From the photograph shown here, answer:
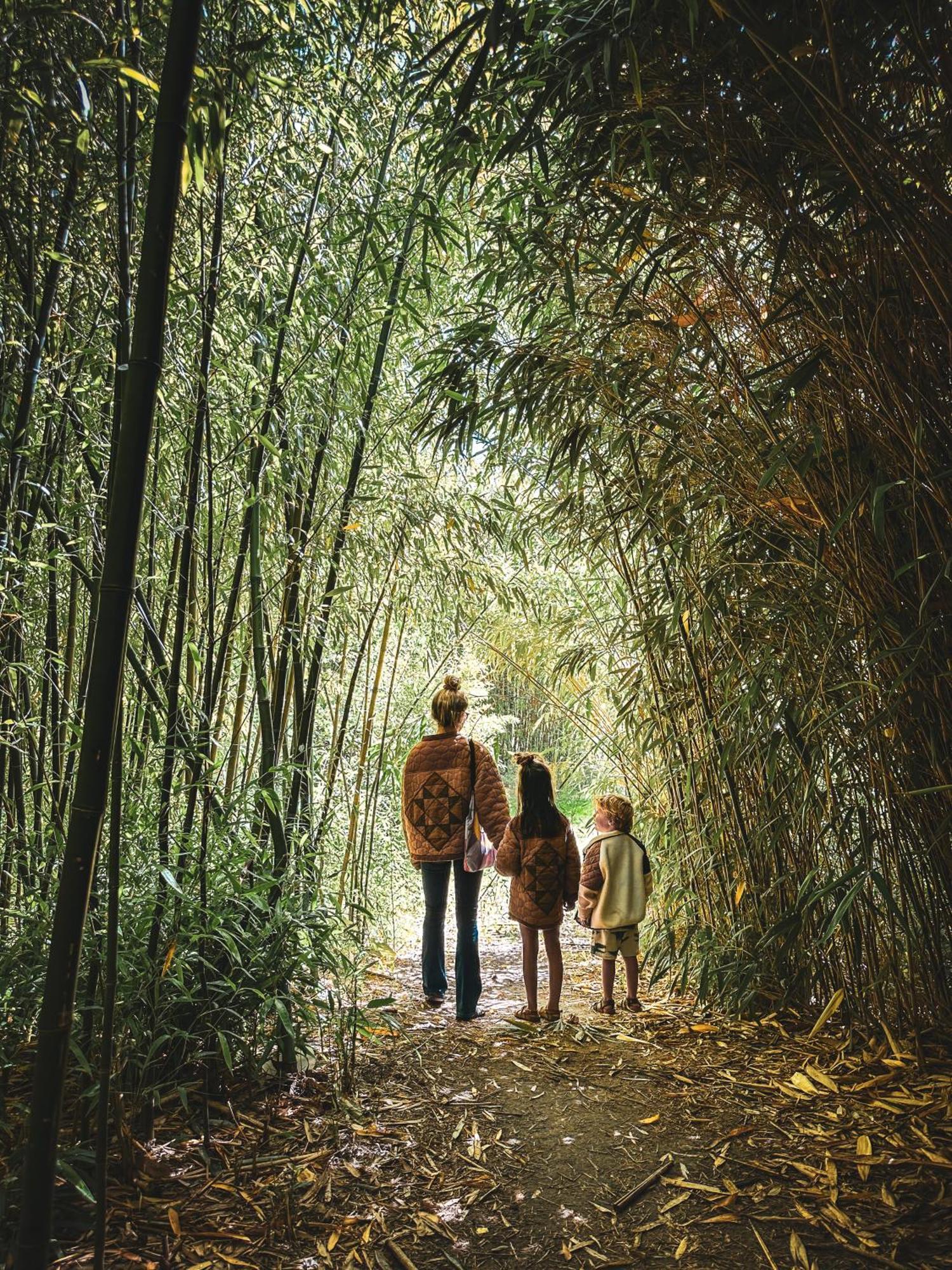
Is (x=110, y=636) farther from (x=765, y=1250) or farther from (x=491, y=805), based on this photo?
(x=491, y=805)

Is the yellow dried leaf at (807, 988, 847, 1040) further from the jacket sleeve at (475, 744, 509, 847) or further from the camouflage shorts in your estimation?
the jacket sleeve at (475, 744, 509, 847)

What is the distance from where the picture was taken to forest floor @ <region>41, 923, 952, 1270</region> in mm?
1417

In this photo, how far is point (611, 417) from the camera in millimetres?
2402

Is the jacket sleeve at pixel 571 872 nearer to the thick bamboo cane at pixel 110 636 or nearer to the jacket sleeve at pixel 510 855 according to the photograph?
the jacket sleeve at pixel 510 855

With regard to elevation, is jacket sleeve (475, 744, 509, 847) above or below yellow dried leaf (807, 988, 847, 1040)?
above

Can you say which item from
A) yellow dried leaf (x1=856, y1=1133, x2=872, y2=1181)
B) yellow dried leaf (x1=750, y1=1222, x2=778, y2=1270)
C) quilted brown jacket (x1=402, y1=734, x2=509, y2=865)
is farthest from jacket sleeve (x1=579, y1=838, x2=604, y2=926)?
yellow dried leaf (x1=750, y1=1222, x2=778, y2=1270)

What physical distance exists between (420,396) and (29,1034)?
193cm

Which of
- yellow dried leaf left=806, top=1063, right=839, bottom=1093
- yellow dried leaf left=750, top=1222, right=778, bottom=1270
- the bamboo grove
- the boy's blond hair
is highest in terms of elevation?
the bamboo grove

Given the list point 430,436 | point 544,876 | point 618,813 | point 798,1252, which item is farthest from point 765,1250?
point 430,436

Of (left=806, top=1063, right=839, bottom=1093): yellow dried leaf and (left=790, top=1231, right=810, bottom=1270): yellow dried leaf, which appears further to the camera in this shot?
(left=806, top=1063, right=839, bottom=1093): yellow dried leaf

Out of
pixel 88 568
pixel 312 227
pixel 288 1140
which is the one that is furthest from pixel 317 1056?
pixel 312 227

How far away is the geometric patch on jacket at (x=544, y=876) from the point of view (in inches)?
108

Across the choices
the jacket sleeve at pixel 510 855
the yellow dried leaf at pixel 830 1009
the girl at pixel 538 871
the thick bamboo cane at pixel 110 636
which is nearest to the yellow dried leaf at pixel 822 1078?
the yellow dried leaf at pixel 830 1009

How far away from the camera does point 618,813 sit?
2877 mm
